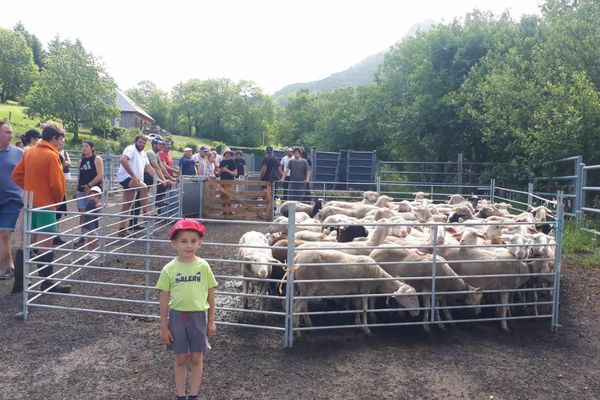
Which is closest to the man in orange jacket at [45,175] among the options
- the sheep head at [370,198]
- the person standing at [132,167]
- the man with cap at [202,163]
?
the person standing at [132,167]

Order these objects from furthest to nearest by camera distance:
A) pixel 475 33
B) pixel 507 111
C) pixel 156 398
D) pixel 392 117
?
1. pixel 392 117
2. pixel 475 33
3. pixel 507 111
4. pixel 156 398

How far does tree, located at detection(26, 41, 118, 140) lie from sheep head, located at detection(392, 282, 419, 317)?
54249mm

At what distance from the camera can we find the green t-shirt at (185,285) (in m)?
4.05

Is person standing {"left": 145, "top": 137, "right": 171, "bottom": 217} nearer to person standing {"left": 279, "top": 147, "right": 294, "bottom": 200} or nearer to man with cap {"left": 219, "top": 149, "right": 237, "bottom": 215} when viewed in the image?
man with cap {"left": 219, "top": 149, "right": 237, "bottom": 215}

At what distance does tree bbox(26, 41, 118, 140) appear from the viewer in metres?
53.9

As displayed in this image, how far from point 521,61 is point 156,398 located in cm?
1729

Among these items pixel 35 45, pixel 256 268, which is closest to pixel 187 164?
pixel 256 268

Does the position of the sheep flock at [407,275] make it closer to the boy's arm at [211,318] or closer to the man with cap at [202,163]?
the boy's arm at [211,318]

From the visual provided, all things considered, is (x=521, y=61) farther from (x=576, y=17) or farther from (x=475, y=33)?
(x=475, y=33)

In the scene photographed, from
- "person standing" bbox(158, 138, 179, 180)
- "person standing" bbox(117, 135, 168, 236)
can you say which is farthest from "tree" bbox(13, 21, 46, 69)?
"person standing" bbox(117, 135, 168, 236)

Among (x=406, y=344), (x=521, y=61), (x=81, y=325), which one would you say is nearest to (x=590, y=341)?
(x=406, y=344)

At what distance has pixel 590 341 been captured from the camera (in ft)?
19.8

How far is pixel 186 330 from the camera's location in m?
4.12

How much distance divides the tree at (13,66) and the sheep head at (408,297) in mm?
83000
